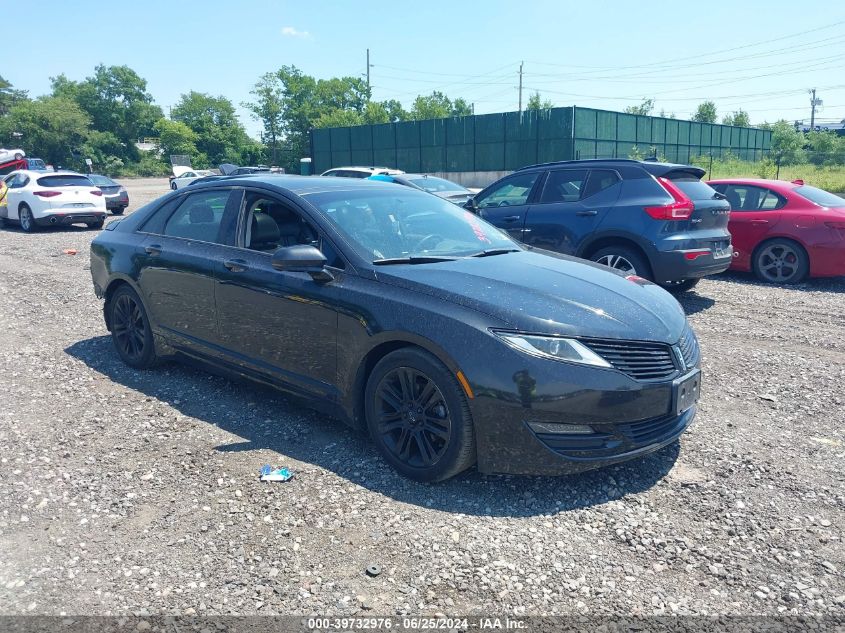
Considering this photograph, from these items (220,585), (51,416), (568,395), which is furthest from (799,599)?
(51,416)

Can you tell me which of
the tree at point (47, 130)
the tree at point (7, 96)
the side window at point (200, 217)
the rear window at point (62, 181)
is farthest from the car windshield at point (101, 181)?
the tree at point (7, 96)

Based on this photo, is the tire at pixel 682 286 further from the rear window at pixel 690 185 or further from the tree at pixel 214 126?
the tree at pixel 214 126

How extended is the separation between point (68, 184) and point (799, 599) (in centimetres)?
1909

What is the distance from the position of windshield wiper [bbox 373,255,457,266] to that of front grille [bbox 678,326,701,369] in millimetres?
1460

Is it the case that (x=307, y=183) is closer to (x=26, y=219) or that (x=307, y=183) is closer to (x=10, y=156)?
A: (x=26, y=219)

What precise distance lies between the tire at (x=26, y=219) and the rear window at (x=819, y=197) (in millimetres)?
17221

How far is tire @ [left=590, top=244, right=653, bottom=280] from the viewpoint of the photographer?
7.98 meters

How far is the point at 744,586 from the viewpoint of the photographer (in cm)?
293

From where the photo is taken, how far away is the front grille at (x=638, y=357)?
3549mm

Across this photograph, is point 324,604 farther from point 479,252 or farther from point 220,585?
point 479,252

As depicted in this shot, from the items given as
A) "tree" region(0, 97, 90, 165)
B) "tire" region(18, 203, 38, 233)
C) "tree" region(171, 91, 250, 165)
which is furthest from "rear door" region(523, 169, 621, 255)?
"tree" region(171, 91, 250, 165)

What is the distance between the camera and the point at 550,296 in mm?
3830

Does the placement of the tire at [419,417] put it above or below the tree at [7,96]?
below

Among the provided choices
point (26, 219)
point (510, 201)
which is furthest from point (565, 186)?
point (26, 219)
